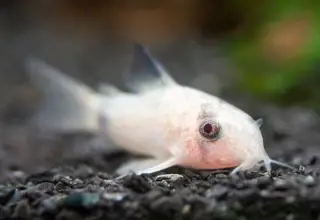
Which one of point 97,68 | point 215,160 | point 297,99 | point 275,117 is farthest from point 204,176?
point 97,68

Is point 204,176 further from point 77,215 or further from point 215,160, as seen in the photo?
point 77,215

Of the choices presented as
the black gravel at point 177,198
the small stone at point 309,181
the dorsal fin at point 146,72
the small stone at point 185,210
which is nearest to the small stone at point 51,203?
the black gravel at point 177,198

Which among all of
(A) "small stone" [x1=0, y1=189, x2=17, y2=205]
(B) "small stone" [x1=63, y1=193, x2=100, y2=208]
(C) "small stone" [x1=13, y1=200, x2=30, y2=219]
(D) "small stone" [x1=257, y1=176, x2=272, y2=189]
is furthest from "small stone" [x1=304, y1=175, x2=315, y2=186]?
(A) "small stone" [x1=0, y1=189, x2=17, y2=205]

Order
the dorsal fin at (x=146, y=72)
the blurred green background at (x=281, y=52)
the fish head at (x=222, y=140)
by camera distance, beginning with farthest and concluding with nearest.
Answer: the blurred green background at (x=281, y=52) < the dorsal fin at (x=146, y=72) < the fish head at (x=222, y=140)

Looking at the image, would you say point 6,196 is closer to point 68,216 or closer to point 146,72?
point 68,216

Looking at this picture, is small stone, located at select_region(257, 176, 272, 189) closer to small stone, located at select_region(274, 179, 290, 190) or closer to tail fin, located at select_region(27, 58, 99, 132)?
small stone, located at select_region(274, 179, 290, 190)

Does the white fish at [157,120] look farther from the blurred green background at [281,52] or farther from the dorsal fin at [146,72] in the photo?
Result: the blurred green background at [281,52]

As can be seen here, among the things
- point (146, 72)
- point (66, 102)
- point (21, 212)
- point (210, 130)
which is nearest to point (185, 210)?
point (21, 212)
